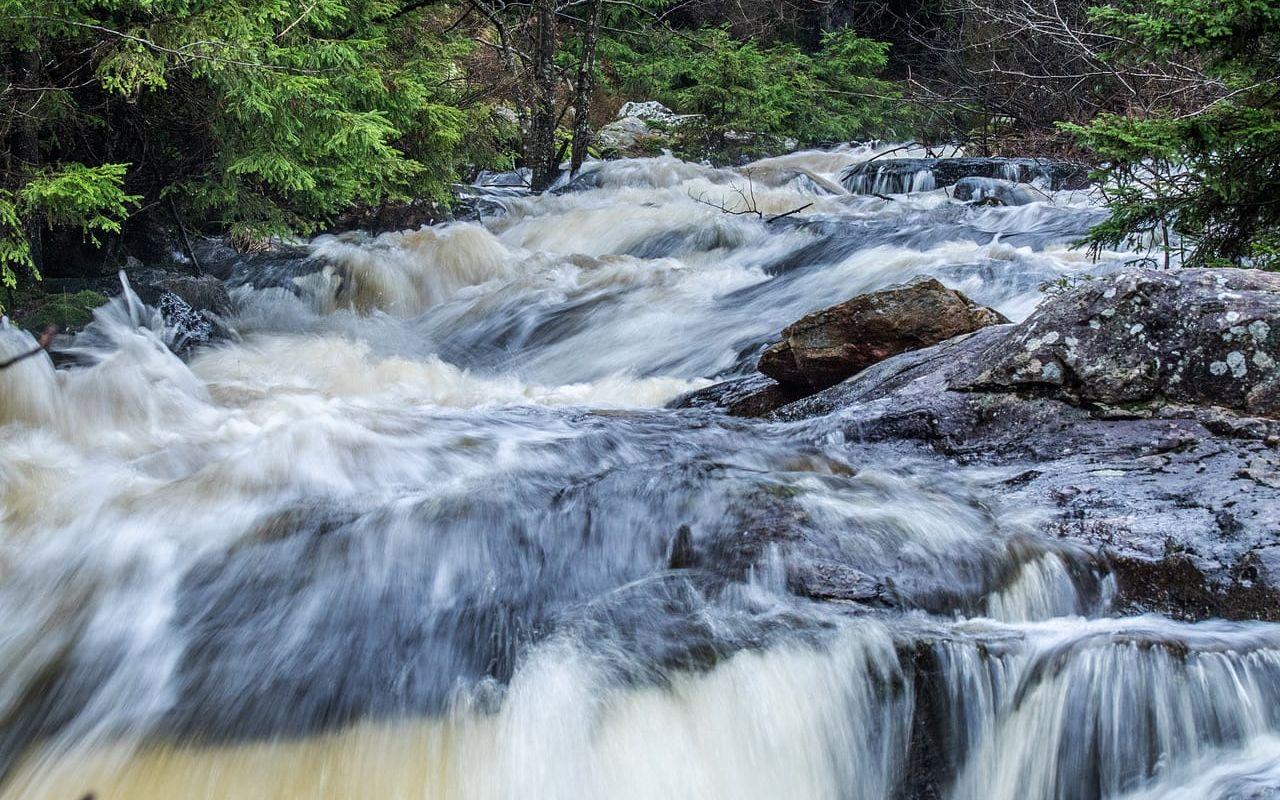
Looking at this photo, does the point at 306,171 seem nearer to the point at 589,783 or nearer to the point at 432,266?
the point at 432,266

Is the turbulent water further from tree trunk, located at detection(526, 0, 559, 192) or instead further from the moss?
tree trunk, located at detection(526, 0, 559, 192)

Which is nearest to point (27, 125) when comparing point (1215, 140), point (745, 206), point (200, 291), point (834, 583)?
point (200, 291)

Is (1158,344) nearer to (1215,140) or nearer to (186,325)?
(1215,140)

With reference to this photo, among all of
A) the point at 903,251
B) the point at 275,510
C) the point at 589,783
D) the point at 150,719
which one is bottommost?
the point at 589,783

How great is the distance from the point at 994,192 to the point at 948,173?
4.46 ft

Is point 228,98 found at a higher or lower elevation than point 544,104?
lower

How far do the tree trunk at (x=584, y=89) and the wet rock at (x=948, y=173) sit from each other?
13.1 feet

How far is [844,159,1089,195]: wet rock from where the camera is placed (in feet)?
41.0

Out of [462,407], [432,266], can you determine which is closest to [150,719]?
[462,407]

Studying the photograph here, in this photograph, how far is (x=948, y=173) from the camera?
13.0 meters

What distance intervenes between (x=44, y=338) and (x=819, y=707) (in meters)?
2.30

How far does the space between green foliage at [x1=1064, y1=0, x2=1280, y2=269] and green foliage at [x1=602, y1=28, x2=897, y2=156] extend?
11.4m

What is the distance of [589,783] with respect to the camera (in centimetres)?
263

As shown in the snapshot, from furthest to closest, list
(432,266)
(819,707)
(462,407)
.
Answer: (432,266) → (462,407) → (819,707)
